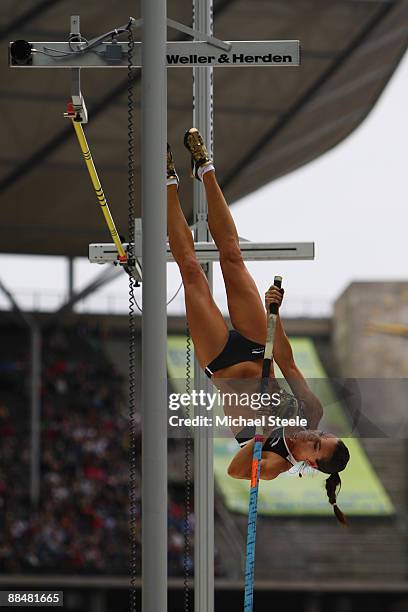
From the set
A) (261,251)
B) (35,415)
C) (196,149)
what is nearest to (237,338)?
(196,149)

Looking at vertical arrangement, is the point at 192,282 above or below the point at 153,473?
above

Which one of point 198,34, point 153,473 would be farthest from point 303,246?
point 153,473

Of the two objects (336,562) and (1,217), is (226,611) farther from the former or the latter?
(1,217)

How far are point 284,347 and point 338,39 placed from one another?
12.0 meters

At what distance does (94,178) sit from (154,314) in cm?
248

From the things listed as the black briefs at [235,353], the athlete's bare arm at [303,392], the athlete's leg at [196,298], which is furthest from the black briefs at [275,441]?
the athlete's leg at [196,298]

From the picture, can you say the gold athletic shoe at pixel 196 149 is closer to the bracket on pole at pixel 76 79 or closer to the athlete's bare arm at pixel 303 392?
the bracket on pole at pixel 76 79

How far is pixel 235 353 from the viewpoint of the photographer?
21.1 ft

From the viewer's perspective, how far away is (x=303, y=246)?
792cm

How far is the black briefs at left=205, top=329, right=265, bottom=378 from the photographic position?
253 inches

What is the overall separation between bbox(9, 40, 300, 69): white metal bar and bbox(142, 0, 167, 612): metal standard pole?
686mm

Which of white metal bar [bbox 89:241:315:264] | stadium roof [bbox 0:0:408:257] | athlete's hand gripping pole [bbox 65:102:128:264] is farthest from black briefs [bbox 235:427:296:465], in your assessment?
stadium roof [bbox 0:0:408:257]

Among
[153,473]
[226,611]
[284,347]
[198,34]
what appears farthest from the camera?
[226,611]

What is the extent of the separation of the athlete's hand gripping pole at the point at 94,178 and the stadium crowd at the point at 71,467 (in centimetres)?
1340
